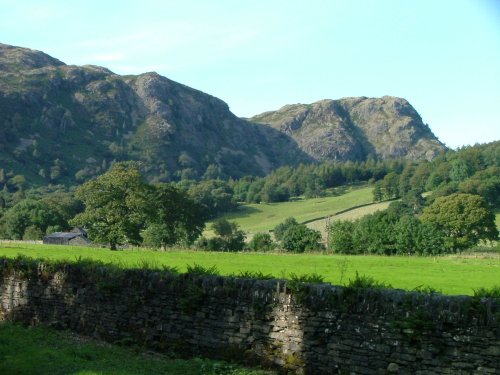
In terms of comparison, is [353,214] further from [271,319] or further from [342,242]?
[271,319]

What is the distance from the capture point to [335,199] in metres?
155

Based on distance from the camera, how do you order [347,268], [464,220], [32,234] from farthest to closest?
[32,234] → [464,220] → [347,268]

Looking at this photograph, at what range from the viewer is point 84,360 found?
12.0m

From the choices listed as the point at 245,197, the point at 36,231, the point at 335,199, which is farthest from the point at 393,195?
the point at 36,231

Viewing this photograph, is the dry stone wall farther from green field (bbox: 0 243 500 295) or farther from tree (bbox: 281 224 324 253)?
tree (bbox: 281 224 324 253)

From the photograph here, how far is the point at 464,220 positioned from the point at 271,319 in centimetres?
8515

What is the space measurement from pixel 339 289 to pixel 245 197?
174206 mm

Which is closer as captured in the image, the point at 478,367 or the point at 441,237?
the point at 478,367

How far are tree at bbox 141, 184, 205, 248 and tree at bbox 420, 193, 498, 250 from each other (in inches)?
1450

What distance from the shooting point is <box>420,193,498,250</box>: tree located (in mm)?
90000

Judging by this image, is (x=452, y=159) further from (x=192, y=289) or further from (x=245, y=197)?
(x=192, y=289)

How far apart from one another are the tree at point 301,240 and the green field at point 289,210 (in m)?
33.1

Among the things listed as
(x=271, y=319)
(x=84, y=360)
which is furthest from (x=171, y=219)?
(x=271, y=319)

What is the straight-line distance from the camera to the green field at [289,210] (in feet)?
433
